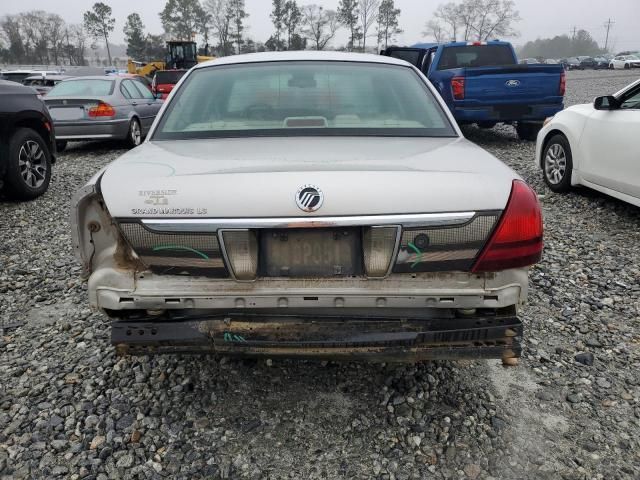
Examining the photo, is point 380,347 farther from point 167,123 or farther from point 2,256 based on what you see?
point 2,256

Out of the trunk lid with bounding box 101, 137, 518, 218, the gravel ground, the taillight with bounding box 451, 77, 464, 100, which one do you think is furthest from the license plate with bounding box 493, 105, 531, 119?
the trunk lid with bounding box 101, 137, 518, 218

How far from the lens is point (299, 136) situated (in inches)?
114

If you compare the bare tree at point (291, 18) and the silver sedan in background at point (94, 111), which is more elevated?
the bare tree at point (291, 18)

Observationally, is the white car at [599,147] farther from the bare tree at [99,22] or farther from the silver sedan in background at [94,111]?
the bare tree at [99,22]

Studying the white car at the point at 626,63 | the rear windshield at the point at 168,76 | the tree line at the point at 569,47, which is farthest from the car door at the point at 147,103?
the tree line at the point at 569,47

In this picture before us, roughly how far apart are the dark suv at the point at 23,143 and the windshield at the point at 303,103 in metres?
3.81

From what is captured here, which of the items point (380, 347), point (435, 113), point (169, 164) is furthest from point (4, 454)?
point (435, 113)

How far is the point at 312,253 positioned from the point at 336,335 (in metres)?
0.36

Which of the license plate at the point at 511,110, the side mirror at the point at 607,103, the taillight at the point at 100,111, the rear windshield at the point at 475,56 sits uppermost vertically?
the rear windshield at the point at 475,56

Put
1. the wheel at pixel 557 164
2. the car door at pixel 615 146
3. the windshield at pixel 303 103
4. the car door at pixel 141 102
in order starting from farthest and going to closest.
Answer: the car door at pixel 141 102 < the wheel at pixel 557 164 < the car door at pixel 615 146 < the windshield at pixel 303 103

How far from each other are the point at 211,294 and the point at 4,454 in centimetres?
122

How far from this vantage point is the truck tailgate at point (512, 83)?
9133mm

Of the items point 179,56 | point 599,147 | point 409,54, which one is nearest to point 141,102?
point 409,54

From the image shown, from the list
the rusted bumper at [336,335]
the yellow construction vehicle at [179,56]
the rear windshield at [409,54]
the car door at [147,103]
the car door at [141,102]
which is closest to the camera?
the rusted bumper at [336,335]
